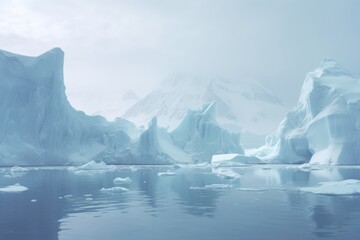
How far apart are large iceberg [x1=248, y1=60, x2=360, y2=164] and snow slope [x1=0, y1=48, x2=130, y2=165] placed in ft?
88.2

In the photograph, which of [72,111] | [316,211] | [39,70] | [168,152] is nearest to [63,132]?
[72,111]

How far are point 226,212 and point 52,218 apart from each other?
18.7 ft

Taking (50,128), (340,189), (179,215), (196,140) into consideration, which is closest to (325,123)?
(196,140)

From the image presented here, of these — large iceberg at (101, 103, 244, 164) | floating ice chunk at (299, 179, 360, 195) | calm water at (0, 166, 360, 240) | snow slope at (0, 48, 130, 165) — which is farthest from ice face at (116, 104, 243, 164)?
calm water at (0, 166, 360, 240)

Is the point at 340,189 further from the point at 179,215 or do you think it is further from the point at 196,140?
the point at 196,140

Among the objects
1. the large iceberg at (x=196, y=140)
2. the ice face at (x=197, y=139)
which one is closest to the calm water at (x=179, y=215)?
the large iceberg at (x=196, y=140)

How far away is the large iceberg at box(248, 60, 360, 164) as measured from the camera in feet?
148

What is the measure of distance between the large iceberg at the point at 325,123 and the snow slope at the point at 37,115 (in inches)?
1058

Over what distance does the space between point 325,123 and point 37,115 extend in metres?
33.4

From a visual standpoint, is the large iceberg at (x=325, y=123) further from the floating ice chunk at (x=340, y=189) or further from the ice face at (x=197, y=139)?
the floating ice chunk at (x=340, y=189)

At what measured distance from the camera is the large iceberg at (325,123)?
45188mm

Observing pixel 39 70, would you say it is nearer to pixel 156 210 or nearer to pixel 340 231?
pixel 156 210

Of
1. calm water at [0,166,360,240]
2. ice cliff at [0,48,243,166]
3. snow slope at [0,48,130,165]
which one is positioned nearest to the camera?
calm water at [0,166,360,240]

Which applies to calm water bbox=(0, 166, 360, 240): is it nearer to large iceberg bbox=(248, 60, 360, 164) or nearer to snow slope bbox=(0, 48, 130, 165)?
snow slope bbox=(0, 48, 130, 165)
